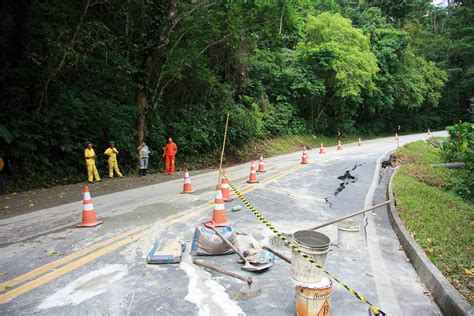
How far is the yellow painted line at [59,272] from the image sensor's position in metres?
4.11

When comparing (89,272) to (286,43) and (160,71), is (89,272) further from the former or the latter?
(286,43)

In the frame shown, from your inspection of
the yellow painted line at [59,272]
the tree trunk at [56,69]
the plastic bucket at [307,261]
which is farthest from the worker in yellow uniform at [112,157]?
the plastic bucket at [307,261]

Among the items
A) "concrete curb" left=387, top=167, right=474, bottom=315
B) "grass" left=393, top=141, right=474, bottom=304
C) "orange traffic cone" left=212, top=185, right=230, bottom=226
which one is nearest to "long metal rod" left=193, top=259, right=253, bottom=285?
"orange traffic cone" left=212, top=185, right=230, bottom=226

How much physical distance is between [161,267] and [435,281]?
3525mm

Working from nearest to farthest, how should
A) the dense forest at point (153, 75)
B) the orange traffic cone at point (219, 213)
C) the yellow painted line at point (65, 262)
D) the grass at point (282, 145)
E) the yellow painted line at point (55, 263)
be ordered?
the yellow painted line at point (65, 262) < the yellow painted line at point (55, 263) < the orange traffic cone at point (219, 213) < the dense forest at point (153, 75) < the grass at point (282, 145)

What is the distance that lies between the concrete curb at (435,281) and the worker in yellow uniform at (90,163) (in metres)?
10.4

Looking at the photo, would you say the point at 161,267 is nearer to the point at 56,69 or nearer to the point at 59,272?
the point at 59,272

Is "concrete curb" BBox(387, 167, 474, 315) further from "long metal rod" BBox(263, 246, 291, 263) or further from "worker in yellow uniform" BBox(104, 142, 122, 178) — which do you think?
"worker in yellow uniform" BBox(104, 142, 122, 178)

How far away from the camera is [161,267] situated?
15.8ft

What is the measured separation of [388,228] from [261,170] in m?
7.65

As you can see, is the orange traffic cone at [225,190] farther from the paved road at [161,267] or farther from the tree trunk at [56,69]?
the tree trunk at [56,69]

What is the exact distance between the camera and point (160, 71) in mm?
16312

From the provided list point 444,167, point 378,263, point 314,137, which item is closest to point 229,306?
point 378,263

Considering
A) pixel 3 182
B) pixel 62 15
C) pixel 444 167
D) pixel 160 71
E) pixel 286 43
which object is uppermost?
pixel 286 43
